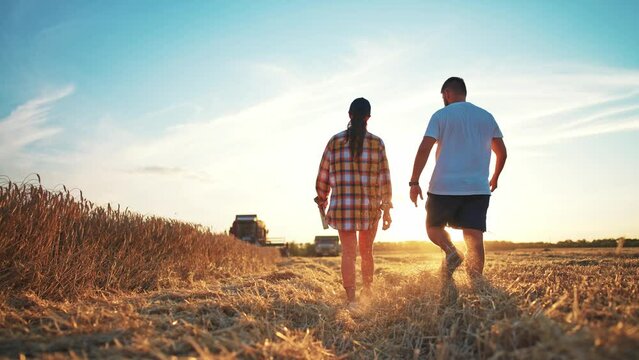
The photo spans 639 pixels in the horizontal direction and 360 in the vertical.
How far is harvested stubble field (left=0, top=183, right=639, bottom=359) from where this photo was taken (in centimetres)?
217

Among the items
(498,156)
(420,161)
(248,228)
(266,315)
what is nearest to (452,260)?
(420,161)

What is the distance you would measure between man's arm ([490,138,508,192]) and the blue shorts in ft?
1.68

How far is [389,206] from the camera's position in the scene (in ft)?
15.5

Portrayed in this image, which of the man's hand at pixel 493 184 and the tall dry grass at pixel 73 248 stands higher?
the man's hand at pixel 493 184

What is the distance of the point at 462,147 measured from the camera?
4316mm

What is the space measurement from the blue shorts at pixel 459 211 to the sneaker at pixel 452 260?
0.93ft

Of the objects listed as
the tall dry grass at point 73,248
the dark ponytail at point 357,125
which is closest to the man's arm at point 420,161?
the dark ponytail at point 357,125

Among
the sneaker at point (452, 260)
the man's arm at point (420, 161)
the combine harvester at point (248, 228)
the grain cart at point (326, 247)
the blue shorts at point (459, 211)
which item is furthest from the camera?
the grain cart at point (326, 247)

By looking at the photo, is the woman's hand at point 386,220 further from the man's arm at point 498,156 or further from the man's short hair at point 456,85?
the man's short hair at point 456,85

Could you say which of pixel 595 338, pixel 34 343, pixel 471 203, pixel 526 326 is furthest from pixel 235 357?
pixel 471 203

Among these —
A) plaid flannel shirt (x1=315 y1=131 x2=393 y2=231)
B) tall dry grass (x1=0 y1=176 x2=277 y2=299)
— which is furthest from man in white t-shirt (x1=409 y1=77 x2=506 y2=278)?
tall dry grass (x1=0 y1=176 x2=277 y2=299)

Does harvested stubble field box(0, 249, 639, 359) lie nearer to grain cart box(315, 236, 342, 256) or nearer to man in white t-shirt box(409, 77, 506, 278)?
man in white t-shirt box(409, 77, 506, 278)

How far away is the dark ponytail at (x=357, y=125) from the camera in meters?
4.50

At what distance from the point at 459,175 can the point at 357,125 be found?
3.61 ft
